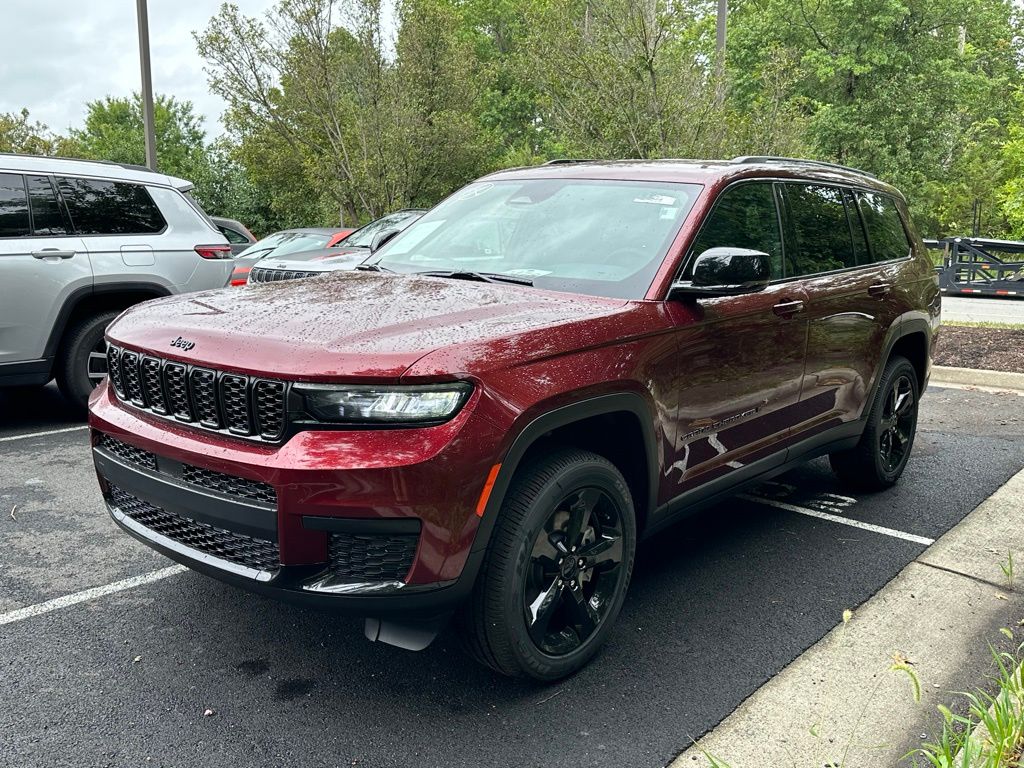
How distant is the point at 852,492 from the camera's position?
5.42 meters

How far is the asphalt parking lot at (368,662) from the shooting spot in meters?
2.76

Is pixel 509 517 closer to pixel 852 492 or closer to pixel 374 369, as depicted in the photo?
pixel 374 369

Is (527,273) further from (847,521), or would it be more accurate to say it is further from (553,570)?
(847,521)

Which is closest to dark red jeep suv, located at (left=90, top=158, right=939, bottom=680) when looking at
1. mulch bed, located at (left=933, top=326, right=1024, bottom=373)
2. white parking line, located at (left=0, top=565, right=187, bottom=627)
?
white parking line, located at (left=0, top=565, right=187, bottom=627)

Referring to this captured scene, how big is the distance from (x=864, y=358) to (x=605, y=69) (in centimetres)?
731

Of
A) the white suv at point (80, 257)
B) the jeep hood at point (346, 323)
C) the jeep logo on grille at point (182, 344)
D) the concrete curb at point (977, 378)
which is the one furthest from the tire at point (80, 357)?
the concrete curb at point (977, 378)

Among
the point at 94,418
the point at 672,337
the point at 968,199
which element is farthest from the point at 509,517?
the point at 968,199

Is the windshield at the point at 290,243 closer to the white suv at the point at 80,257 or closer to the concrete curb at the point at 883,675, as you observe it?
the white suv at the point at 80,257

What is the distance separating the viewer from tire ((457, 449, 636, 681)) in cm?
280

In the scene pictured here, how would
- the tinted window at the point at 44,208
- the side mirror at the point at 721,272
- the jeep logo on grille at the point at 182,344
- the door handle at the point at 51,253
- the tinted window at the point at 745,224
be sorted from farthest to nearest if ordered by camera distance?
the tinted window at the point at 44,208 → the door handle at the point at 51,253 → the tinted window at the point at 745,224 → the side mirror at the point at 721,272 → the jeep logo on grille at the point at 182,344

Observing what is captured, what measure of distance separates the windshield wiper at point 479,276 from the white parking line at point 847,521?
95.4 inches

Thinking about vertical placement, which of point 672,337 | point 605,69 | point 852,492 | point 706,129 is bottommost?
point 852,492

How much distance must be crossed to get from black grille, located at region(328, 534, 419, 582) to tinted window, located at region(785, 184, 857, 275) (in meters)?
2.52

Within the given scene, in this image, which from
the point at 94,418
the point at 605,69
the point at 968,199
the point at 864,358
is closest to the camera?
the point at 94,418
